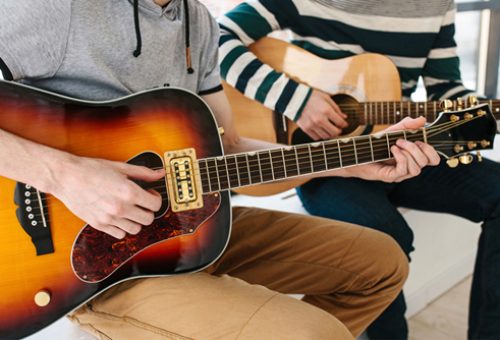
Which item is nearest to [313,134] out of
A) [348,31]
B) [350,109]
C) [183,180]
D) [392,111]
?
[350,109]

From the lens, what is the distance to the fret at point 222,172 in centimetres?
97

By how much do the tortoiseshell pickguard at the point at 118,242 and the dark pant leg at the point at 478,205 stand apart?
0.85 meters

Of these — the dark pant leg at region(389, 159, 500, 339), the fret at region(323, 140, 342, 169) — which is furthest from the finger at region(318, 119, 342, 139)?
the fret at region(323, 140, 342, 169)

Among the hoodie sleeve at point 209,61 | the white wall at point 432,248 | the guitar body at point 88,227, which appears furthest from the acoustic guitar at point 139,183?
the white wall at point 432,248

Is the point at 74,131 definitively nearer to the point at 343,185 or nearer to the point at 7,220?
the point at 7,220

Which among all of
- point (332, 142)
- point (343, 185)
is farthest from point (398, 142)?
point (343, 185)

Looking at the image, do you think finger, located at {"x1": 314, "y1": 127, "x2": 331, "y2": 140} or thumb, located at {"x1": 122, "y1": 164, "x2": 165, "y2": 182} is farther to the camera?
finger, located at {"x1": 314, "y1": 127, "x2": 331, "y2": 140}

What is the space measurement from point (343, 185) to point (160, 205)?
748 mm

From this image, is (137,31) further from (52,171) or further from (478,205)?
(478,205)

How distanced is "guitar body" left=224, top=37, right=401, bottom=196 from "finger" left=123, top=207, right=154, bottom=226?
75 cm

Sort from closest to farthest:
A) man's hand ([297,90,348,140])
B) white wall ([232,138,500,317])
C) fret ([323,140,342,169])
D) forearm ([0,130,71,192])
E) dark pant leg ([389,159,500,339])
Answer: forearm ([0,130,71,192]) < fret ([323,140,342,169]) < dark pant leg ([389,159,500,339]) < man's hand ([297,90,348,140]) < white wall ([232,138,500,317])

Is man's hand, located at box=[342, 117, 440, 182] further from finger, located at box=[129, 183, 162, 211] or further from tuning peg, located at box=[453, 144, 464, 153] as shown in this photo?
finger, located at box=[129, 183, 162, 211]

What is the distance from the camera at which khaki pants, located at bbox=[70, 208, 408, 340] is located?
2.82ft

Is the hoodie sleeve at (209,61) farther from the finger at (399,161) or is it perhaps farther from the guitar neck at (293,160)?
the finger at (399,161)
